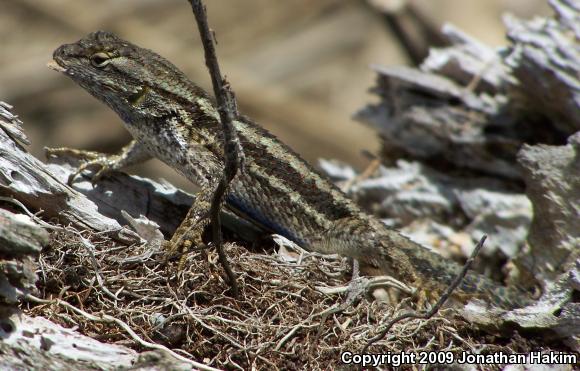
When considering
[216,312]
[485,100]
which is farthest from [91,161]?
[485,100]

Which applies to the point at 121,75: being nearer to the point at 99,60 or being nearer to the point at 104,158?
the point at 99,60

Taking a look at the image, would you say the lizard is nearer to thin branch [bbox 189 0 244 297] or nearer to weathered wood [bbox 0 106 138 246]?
weathered wood [bbox 0 106 138 246]

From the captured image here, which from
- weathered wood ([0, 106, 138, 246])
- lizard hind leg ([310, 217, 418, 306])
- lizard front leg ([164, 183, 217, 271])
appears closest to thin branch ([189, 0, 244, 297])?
lizard front leg ([164, 183, 217, 271])

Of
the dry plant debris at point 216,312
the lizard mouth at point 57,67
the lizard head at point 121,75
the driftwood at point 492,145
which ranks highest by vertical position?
A: the driftwood at point 492,145

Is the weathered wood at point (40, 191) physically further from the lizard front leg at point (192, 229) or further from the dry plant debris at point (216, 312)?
the lizard front leg at point (192, 229)

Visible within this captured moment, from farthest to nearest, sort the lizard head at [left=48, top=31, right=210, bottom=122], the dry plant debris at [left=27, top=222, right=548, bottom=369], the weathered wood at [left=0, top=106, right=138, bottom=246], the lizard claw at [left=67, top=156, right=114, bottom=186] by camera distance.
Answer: the lizard head at [left=48, top=31, right=210, bottom=122]
the lizard claw at [left=67, top=156, right=114, bottom=186]
the weathered wood at [left=0, top=106, right=138, bottom=246]
the dry plant debris at [left=27, top=222, right=548, bottom=369]

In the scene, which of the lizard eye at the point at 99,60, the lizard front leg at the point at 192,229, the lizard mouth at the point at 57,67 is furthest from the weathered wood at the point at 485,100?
the lizard mouth at the point at 57,67

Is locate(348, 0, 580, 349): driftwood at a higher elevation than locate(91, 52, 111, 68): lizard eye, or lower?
higher
